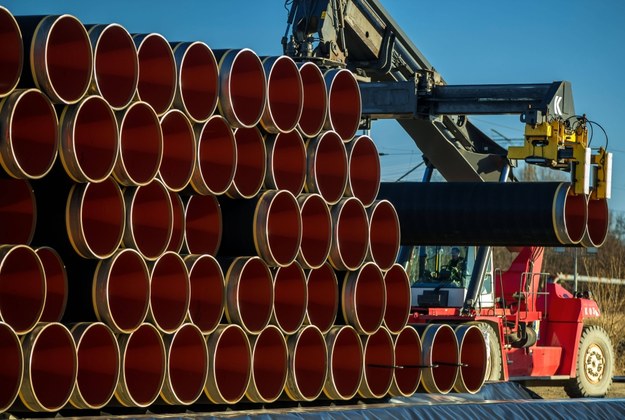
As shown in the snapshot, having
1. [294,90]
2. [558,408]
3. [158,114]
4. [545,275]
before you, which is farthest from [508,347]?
[158,114]

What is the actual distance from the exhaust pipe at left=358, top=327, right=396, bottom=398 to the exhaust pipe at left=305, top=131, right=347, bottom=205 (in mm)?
1118

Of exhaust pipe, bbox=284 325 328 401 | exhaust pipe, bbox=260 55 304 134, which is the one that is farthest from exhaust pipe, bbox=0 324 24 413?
exhaust pipe, bbox=260 55 304 134

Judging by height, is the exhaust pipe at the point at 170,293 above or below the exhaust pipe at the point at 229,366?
above

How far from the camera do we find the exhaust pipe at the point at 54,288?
6844 millimetres

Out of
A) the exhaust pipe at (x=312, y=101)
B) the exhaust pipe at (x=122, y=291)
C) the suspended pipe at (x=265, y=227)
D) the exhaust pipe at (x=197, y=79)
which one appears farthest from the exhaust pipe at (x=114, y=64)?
the exhaust pipe at (x=312, y=101)

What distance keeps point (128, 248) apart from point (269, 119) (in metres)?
1.45

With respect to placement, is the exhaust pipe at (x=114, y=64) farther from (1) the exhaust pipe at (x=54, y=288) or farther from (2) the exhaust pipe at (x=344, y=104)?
(2) the exhaust pipe at (x=344, y=104)

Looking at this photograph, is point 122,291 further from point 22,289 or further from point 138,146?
point 138,146

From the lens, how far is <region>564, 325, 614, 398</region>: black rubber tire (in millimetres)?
17266

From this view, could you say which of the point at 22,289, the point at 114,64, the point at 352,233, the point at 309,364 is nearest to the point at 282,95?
the point at 352,233

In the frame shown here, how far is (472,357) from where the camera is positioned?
33.4 feet

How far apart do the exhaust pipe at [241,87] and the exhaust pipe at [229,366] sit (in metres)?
1.30

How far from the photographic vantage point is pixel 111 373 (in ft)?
23.1

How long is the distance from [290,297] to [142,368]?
1247mm
